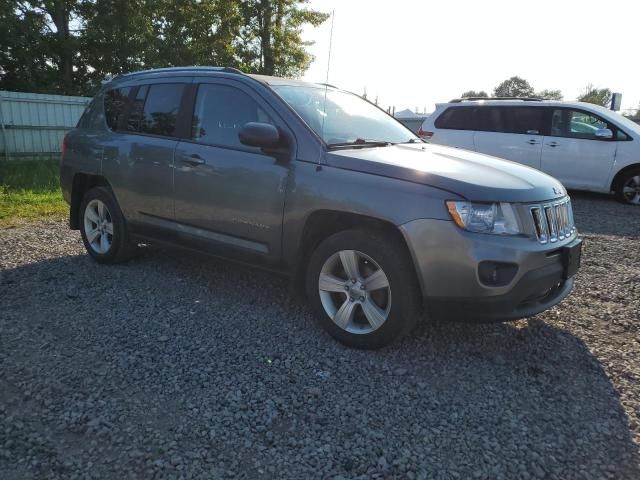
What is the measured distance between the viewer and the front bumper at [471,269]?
2.96m

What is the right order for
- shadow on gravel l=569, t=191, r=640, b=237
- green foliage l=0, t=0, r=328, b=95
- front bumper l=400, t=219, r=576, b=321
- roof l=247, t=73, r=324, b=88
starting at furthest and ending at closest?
green foliage l=0, t=0, r=328, b=95 < shadow on gravel l=569, t=191, r=640, b=237 < roof l=247, t=73, r=324, b=88 < front bumper l=400, t=219, r=576, b=321

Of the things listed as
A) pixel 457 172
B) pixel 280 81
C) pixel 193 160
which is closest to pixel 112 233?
pixel 193 160

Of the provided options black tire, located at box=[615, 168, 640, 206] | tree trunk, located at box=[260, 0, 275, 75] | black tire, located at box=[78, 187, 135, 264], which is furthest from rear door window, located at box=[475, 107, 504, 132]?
tree trunk, located at box=[260, 0, 275, 75]

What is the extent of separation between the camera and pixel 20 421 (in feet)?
8.57

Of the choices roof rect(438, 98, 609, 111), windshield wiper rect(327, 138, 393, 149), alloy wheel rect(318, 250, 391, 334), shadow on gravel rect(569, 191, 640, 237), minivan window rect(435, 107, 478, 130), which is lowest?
shadow on gravel rect(569, 191, 640, 237)

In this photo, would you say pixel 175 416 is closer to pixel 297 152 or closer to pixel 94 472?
pixel 94 472

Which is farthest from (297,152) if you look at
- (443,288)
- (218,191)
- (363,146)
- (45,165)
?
(45,165)

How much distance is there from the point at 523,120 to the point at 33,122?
39.0 feet

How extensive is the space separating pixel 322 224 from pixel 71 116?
13.4m

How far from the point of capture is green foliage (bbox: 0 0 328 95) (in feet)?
68.5

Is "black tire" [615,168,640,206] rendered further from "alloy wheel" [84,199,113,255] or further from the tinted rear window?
"alloy wheel" [84,199,113,255]

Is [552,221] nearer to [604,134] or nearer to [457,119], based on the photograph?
[604,134]

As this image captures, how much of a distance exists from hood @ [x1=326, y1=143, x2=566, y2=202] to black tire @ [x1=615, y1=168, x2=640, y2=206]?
22.6 ft

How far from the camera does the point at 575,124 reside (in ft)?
31.8
